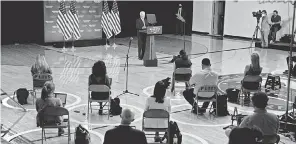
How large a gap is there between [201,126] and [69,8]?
504 inches

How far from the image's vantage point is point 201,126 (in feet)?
32.6

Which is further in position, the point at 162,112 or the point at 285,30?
the point at 285,30

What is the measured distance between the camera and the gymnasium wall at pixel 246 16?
2383 cm

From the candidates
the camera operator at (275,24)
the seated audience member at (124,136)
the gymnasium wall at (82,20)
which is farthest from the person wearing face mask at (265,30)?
the seated audience member at (124,136)

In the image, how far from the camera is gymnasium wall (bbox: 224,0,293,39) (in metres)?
23.8

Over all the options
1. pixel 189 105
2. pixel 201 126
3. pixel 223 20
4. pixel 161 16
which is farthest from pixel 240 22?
pixel 201 126

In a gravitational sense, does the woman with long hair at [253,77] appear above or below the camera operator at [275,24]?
below

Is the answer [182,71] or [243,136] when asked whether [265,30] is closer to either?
[182,71]

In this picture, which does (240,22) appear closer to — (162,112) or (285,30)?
(285,30)

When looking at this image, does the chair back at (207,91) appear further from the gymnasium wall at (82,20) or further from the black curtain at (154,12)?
the black curtain at (154,12)

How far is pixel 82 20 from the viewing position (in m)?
23.5

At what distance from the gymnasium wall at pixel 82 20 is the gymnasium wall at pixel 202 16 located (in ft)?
24.8

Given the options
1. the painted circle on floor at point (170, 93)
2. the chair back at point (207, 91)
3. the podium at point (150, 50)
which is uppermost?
the podium at point (150, 50)

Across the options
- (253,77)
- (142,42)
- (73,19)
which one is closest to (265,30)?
(142,42)
